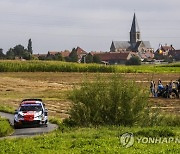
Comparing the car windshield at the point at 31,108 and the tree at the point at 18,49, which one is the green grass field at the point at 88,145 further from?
the tree at the point at 18,49

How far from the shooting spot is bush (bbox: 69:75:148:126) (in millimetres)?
19734

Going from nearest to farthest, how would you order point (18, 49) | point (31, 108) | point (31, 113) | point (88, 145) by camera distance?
point (88, 145) → point (31, 113) → point (31, 108) → point (18, 49)

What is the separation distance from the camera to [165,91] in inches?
1644

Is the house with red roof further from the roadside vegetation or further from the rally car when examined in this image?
the roadside vegetation

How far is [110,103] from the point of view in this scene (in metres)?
19.8

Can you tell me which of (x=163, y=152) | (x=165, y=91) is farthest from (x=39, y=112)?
(x=165, y=91)

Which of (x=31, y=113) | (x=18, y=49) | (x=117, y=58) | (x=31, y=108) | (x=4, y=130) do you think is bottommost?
(x=4, y=130)

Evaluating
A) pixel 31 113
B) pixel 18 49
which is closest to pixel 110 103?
pixel 31 113

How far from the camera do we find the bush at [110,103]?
19734 mm

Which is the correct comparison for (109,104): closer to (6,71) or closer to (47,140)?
(47,140)

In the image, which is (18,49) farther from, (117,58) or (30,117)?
(30,117)

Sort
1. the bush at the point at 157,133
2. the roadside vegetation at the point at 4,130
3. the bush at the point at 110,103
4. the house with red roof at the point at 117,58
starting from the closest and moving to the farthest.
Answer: the bush at the point at 157,133
the bush at the point at 110,103
the roadside vegetation at the point at 4,130
the house with red roof at the point at 117,58

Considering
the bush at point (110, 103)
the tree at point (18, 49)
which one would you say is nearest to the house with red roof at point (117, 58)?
the tree at point (18, 49)

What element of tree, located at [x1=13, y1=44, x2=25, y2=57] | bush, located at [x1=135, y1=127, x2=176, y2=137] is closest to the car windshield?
bush, located at [x1=135, y1=127, x2=176, y2=137]
